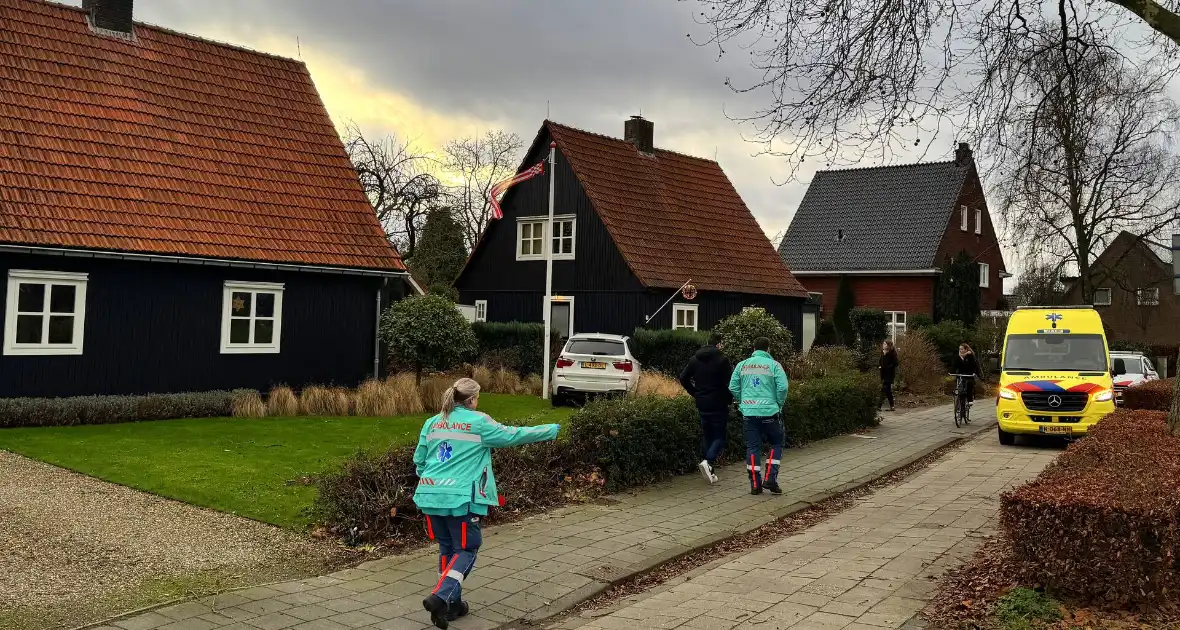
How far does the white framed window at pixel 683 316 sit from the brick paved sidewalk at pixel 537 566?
15023 mm

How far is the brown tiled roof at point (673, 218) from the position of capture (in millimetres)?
28219

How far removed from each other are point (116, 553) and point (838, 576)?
587cm

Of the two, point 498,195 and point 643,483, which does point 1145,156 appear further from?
point 643,483

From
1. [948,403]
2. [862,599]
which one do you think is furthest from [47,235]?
[948,403]

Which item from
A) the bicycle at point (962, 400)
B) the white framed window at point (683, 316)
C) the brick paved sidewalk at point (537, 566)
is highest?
the white framed window at point (683, 316)

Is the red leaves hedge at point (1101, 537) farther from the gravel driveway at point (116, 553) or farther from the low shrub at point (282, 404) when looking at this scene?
the low shrub at point (282, 404)

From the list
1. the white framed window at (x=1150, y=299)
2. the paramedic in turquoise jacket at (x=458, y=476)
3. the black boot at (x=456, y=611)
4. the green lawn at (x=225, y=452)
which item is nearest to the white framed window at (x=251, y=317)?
the green lawn at (x=225, y=452)

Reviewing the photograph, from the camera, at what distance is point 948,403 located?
25.6 meters

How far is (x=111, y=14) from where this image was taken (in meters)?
20.2

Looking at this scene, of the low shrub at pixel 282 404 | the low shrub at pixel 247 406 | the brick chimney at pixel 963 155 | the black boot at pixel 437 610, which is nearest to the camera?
the black boot at pixel 437 610

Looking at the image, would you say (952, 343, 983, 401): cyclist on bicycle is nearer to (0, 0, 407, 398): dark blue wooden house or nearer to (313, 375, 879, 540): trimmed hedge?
(313, 375, 879, 540): trimmed hedge

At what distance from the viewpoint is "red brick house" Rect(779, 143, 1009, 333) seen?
41656 mm

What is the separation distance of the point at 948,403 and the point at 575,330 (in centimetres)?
1113

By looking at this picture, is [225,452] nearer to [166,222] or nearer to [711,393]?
[711,393]
